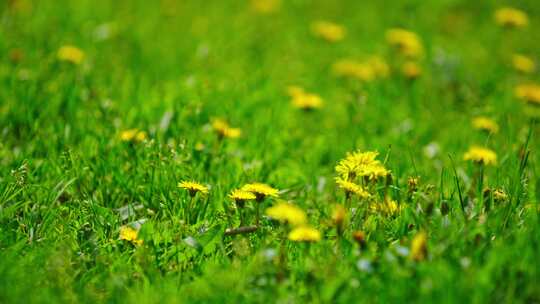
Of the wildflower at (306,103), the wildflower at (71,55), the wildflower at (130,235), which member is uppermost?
the wildflower at (71,55)

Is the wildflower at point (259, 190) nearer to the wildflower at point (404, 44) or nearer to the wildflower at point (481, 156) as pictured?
the wildflower at point (481, 156)

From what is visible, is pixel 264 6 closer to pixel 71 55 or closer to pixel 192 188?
pixel 71 55

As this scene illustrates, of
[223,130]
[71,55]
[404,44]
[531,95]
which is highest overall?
[71,55]

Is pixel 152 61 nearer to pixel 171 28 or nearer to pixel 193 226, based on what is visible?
pixel 171 28

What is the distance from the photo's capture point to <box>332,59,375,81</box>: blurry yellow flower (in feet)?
12.3

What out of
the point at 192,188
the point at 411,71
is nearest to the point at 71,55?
the point at 192,188

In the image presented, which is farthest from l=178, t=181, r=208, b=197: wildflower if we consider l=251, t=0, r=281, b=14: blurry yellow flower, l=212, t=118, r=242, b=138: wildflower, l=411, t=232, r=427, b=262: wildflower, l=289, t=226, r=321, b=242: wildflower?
l=251, t=0, r=281, b=14: blurry yellow flower

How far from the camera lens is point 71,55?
3.31 meters

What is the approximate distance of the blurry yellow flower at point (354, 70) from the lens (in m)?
3.76

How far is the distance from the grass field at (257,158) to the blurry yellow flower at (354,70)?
14mm

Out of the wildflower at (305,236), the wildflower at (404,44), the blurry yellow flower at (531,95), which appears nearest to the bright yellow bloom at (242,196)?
the wildflower at (305,236)

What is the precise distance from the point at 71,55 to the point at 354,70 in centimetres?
154

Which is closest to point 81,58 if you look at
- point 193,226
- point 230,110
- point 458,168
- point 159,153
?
point 230,110

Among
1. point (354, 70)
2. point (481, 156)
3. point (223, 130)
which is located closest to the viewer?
point (481, 156)
